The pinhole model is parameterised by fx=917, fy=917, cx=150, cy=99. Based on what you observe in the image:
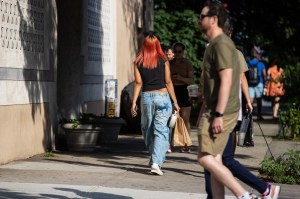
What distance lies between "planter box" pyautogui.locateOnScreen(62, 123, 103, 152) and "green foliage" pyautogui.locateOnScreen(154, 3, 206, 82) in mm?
9321

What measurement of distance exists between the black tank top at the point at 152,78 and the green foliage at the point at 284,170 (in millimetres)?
1631

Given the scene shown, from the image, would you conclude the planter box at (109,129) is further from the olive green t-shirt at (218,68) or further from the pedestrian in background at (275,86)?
the olive green t-shirt at (218,68)

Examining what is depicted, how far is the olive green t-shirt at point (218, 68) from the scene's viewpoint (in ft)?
24.4

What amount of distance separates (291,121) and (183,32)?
22.6ft

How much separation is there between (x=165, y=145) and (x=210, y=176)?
11.3 ft

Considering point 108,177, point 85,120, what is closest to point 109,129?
point 85,120

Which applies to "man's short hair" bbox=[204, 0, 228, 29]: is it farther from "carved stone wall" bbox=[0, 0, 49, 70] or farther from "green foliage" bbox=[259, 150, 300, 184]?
"carved stone wall" bbox=[0, 0, 49, 70]

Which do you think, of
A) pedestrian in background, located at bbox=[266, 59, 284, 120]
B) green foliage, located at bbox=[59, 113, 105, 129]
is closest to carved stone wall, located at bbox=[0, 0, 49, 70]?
green foliage, located at bbox=[59, 113, 105, 129]

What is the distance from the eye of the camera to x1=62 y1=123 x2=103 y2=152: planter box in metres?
14.0

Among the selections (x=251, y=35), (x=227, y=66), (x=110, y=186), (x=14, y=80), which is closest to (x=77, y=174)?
(x=110, y=186)

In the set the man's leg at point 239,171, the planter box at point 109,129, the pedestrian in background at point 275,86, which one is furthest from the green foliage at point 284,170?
the pedestrian in background at point 275,86

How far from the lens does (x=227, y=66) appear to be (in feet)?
24.3

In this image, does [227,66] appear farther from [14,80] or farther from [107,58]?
[107,58]

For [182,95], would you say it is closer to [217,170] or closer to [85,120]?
[85,120]
